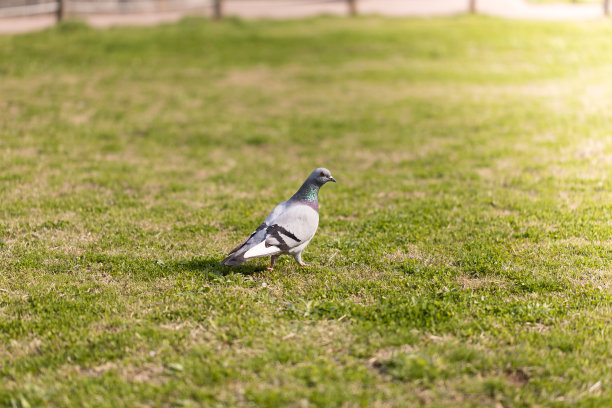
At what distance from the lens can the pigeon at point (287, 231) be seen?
549 centimetres

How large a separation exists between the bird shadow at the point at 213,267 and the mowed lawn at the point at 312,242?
33 mm

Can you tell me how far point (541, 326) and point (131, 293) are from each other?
371cm

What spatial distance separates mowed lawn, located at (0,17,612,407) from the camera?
14.0ft

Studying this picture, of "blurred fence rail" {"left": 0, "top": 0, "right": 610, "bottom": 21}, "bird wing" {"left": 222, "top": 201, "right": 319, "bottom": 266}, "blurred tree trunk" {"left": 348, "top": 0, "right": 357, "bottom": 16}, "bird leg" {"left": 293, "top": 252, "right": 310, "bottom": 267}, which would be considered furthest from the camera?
"blurred tree trunk" {"left": 348, "top": 0, "right": 357, "bottom": 16}

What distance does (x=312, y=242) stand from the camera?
6.89 m

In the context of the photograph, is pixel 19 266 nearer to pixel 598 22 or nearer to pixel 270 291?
pixel 270 291

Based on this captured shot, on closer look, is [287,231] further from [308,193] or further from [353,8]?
[353,8]

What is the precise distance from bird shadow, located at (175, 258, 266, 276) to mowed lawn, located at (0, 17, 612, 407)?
0.03 m

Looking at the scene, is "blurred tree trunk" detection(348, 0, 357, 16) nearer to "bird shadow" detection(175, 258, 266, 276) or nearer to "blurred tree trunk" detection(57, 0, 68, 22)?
"blurred tree trunk" detection(57, 0, 68, 22)

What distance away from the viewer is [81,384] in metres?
4.14

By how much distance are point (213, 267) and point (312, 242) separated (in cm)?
136

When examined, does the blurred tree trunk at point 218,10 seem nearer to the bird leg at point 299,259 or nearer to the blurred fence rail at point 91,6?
the blurred fence rail at point 91,6

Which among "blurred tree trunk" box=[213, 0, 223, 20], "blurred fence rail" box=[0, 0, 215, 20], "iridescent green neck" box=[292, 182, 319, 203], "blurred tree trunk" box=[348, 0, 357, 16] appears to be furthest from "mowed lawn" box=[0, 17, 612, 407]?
"blurred tree trunk" box=[348, 0, 357, 16]

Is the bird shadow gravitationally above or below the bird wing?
below
